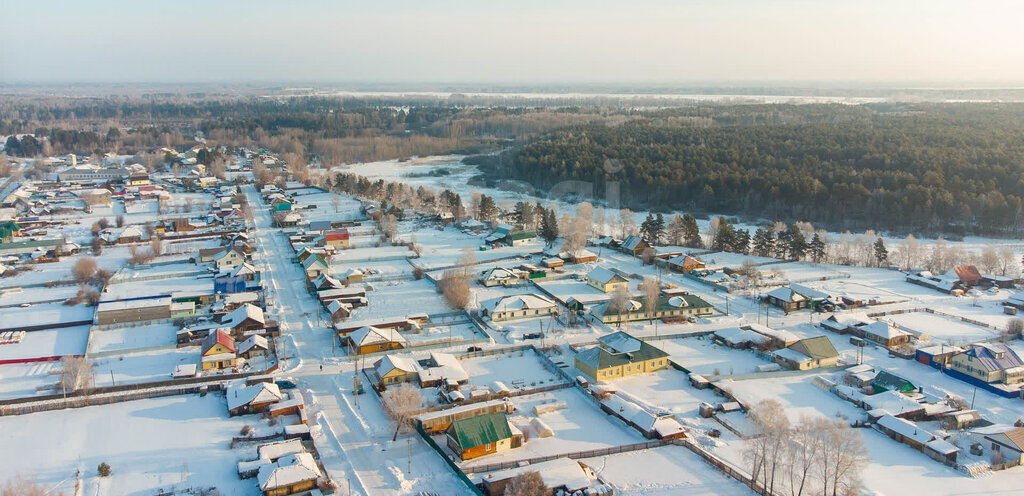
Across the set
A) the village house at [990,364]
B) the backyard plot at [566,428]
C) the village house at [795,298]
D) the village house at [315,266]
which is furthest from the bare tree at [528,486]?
the village house at [315,266]

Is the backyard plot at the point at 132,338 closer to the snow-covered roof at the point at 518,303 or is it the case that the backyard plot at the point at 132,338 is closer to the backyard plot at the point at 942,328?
the snow-covered roof at the point at 518,303

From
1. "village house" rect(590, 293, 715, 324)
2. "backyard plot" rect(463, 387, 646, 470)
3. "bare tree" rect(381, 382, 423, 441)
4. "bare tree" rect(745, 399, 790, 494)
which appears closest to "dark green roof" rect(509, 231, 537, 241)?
"village house" rect(590, 293, 715, 324)

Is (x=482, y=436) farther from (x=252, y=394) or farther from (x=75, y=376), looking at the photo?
(x=75, y=376)

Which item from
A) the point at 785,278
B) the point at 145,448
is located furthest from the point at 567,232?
the point at 145,448

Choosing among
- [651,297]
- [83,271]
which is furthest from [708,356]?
[83,271]

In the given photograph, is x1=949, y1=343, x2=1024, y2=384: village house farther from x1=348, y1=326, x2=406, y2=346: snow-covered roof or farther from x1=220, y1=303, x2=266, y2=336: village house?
x1=220, y1=303, x2=266, y2=336: village house

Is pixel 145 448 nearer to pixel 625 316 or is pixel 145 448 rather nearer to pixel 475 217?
pixel 625 316
